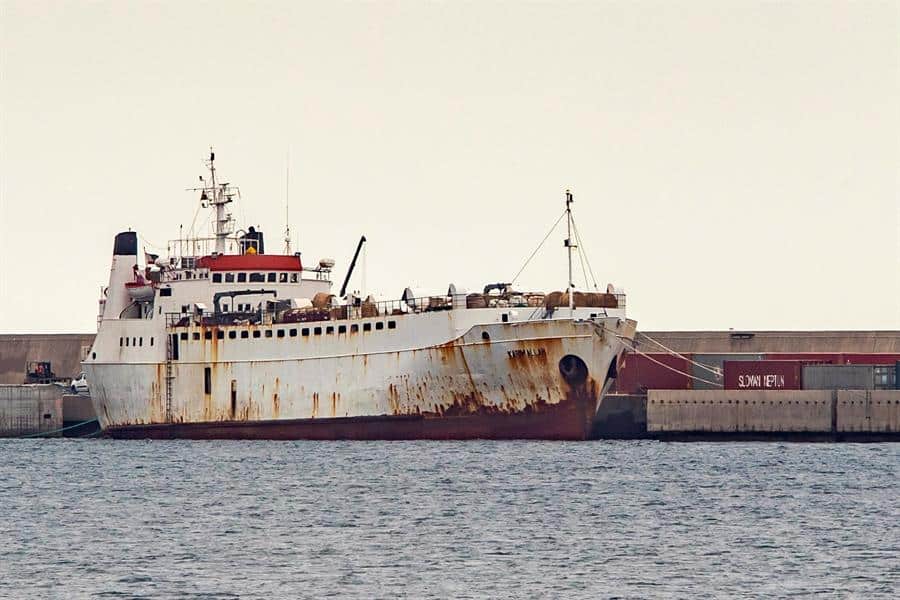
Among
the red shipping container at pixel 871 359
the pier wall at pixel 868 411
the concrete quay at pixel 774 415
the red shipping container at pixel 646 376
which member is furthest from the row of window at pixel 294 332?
the red shipping container at pixel 871 359

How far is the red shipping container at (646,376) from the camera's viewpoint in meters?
80.4

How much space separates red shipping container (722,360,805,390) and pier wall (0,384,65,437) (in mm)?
31285

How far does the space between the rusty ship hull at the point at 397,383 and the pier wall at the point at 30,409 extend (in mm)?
7693

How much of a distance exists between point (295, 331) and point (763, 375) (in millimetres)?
19085

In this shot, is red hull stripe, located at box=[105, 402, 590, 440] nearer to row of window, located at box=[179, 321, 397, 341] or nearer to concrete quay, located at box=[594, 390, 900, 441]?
row of window, located at box=[179, 321, 397, 341]

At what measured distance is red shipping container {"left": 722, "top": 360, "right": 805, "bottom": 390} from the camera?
77250mm

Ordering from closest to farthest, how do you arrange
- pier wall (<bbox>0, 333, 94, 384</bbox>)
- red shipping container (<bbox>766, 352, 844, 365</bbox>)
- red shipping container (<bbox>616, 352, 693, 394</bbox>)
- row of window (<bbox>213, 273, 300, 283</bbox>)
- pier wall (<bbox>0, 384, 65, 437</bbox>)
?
red shipping container (<bbox>616, 352, 693, 394</bbox>) < red shipping container (<bbox>766, 352, 844, 365</bbox>) < row of window (<bbox>213, 273, 300, 283</bbox>) < pier wall (<bbox>0, 384, 65, 437</bbox>) < pier wall (<bbox>0, 333, 94, 384</bbox>)

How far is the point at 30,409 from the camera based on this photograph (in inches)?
3452

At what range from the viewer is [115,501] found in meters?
55.9

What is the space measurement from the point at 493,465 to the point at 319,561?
69.8 ft

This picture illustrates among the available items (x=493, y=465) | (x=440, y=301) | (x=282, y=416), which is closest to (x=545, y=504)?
(x=493, y=465)

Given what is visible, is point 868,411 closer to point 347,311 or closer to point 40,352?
point 347,311

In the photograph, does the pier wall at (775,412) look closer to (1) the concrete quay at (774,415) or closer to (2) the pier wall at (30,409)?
(1) the concrete quay at (774,415)

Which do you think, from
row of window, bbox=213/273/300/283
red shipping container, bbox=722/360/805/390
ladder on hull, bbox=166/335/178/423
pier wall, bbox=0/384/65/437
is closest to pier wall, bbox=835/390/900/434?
red shipping container, bbox=722/360/805/390
